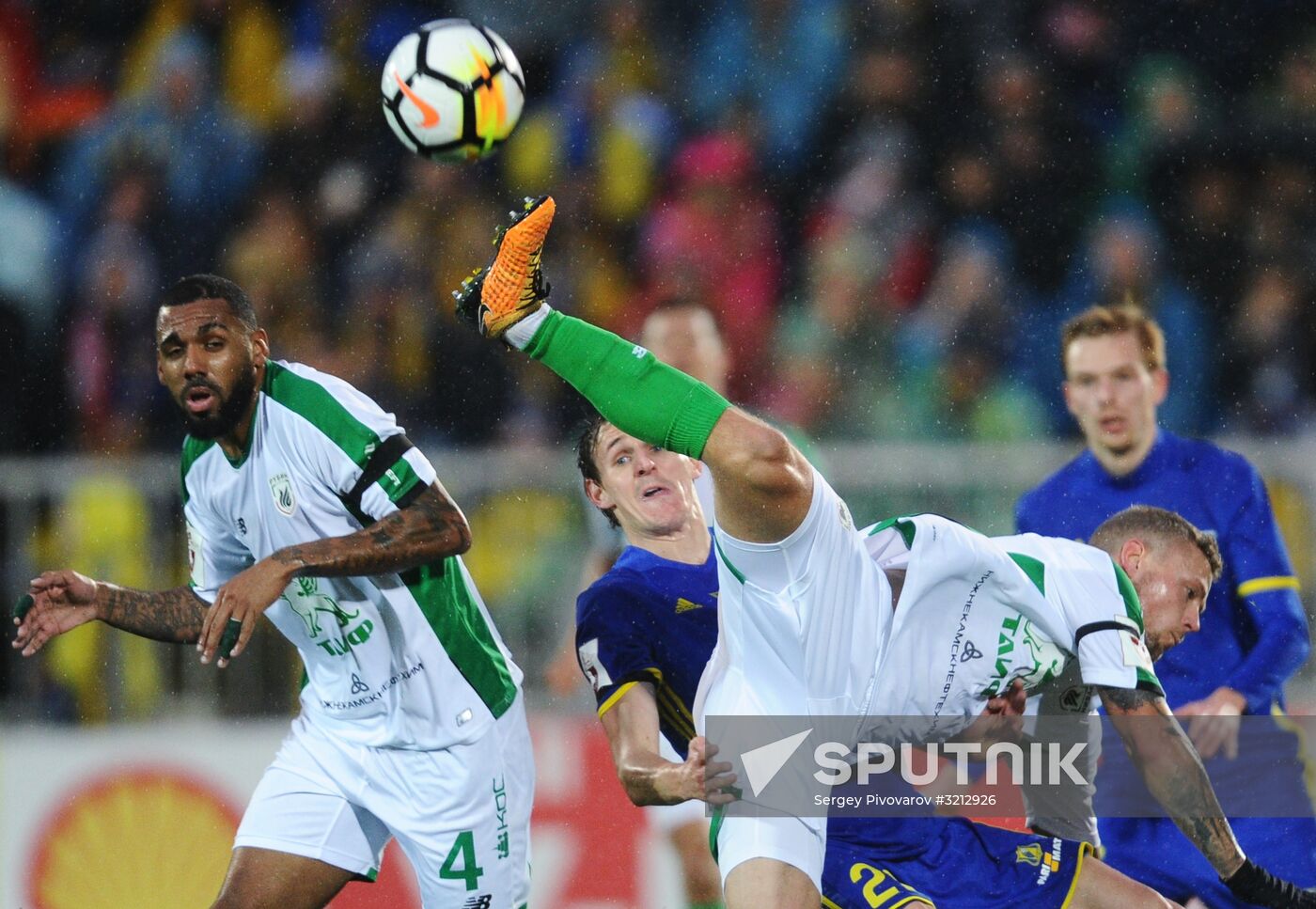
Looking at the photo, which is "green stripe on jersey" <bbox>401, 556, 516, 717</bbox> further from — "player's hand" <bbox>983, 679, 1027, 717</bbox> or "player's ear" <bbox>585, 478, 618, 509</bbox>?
"player's hand" <bbox>983, 679, 1027, 717</bbox>

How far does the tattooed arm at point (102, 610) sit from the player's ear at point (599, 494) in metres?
1.03

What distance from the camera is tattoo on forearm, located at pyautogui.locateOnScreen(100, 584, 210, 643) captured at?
3998 mm

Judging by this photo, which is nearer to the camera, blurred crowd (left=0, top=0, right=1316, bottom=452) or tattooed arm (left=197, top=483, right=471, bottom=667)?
tattooed arm (left=197, top=483, right=471, bottom=667)

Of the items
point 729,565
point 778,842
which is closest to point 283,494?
point 729,565

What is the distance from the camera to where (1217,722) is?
469cm

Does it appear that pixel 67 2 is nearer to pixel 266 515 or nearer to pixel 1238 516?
pixel 266 515

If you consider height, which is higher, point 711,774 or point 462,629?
point 462,629

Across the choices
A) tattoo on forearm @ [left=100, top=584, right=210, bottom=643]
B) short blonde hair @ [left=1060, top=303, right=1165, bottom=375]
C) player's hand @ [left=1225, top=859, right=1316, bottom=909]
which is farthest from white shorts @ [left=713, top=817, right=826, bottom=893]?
short blonde hair @ [left=1060, top=303, right=1165, bottom=375]

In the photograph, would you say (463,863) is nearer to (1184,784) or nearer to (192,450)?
(192,450)

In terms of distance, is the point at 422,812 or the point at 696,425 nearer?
the point at 696,425

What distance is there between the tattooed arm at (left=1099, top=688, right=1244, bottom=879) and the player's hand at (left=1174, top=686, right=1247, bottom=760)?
1.23 meters

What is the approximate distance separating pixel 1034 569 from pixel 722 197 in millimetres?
4436

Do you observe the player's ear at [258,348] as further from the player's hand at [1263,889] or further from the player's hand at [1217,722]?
the player's hand at [1217,722]

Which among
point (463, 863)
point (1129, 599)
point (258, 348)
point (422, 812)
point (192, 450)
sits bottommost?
point (463, 863)
